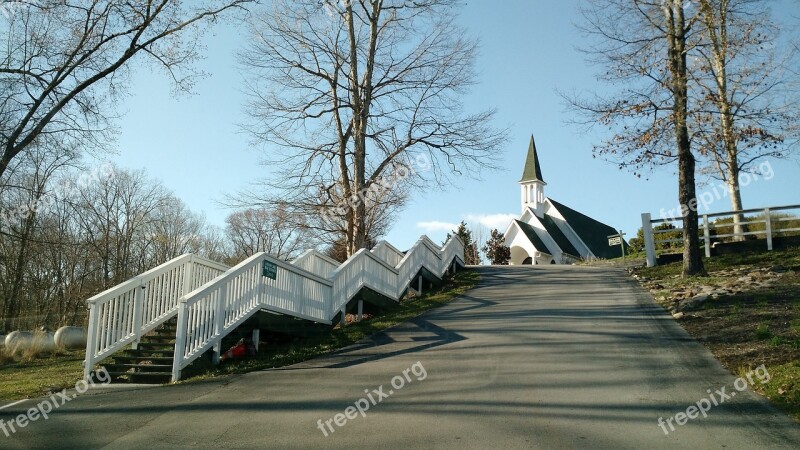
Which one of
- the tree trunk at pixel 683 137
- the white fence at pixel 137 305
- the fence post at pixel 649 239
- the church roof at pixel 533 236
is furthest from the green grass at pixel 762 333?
the church roof at pixel 533 236

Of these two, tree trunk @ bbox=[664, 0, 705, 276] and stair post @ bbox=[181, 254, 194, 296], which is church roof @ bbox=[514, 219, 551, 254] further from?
stair post @ bbox=[181, 254, 194, 296]

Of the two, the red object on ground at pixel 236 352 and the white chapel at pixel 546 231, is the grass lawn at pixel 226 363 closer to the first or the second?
the red object on ground at pixel 236 352

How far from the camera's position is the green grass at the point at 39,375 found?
Answer: 959 centimetres

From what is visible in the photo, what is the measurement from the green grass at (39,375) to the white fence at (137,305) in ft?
2.11

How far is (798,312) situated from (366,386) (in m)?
7.88

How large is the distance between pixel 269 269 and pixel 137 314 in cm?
252

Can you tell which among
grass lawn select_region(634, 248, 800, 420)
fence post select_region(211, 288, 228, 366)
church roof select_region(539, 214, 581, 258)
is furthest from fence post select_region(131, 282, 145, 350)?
church roof select_region(539, 214, 581, 258)

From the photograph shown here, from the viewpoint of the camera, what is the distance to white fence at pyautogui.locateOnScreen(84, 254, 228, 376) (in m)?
10.3

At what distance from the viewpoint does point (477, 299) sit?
17.4 metres

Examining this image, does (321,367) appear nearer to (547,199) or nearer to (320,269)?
(320,269)

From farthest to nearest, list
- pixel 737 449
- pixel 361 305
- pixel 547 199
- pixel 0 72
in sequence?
pixel 547 199 → pixel 361 305 → pixel 0 72 → pixel 737 449

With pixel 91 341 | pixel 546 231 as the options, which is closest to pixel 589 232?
pixel 546 231

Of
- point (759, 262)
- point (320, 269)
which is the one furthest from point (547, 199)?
point (320, 269)

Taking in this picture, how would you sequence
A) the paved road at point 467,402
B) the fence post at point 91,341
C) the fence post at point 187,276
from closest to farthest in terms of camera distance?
the paved road at point 467,402 → the fence post at point 91,341 → the fence post at point 187,276
